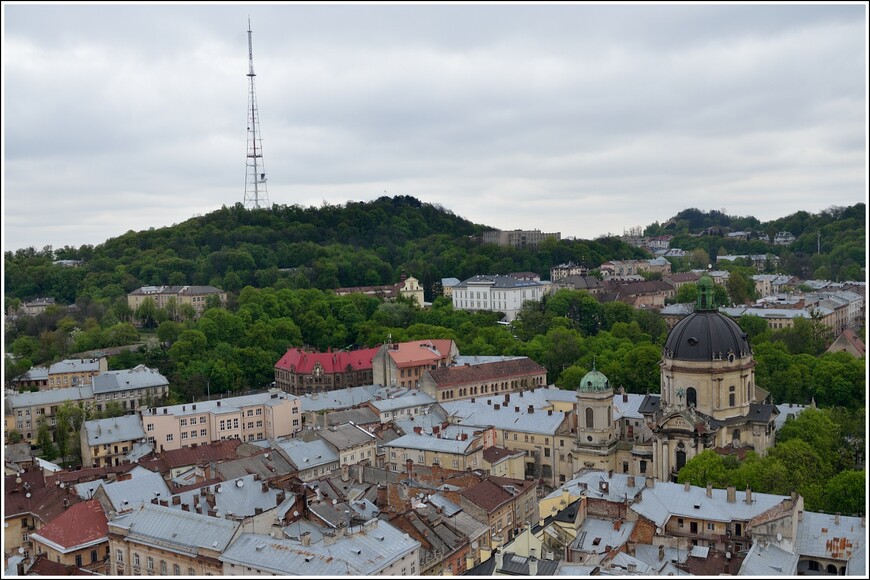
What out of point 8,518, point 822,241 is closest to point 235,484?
point 8,518

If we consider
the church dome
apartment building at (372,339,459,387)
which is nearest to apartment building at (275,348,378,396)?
apartment building at (372,339,459,387)

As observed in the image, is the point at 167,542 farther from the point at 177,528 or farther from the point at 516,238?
the point at 516,238

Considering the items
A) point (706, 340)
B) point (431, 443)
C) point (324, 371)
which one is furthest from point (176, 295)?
point (706, 340)

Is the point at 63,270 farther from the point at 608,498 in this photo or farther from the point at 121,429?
the point at 608,498

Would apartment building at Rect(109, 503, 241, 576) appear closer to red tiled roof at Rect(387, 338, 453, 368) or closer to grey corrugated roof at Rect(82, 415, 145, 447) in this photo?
grey corrugated roof at Rect(82, 415, 145, 447)

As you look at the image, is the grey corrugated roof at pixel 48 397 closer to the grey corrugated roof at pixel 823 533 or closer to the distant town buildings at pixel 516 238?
the grey corrugated roof at pixel 823 533
